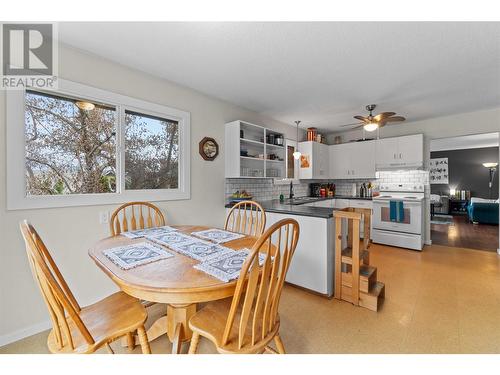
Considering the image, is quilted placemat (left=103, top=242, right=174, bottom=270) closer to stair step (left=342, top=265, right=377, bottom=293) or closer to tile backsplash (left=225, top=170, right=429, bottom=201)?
stair step (left=342, top=265, right=377, bottom=293)

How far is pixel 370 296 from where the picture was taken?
208 cm

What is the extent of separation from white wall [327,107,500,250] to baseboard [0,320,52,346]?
550 centimetres

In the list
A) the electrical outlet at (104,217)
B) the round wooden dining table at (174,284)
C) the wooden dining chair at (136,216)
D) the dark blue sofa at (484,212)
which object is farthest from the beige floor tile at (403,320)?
the dark blue sofa at (484,212)

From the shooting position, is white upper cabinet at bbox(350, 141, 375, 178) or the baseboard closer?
the baseboard

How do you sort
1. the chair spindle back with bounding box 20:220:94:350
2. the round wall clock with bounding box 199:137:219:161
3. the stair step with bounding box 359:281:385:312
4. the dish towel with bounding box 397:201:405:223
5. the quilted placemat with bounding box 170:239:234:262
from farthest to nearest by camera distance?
the dish towel with bounding box 397:201:405:223 < the round wall clock with bounding box 199:137:219:161 < the stair step with bounding box 359:281:385:312 < the quilted placemat with bounding box 170:239:234:262 < the chair spindle back with bounding box 20:220:94:350

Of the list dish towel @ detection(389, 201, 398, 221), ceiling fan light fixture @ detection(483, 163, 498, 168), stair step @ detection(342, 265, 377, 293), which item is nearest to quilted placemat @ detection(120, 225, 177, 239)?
stair step @ detection(342, 265, 377, 293)

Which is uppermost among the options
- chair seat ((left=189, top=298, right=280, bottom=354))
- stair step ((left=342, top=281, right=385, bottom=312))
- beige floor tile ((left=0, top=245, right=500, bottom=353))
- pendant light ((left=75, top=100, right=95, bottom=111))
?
pendant light ((left=75, top=100, right=95, bottom=111))

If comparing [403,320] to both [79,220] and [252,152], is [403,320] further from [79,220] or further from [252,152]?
[79,220]

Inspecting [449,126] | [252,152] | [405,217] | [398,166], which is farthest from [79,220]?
[449,126]

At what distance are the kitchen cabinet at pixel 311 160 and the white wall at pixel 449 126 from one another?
129 centimetres

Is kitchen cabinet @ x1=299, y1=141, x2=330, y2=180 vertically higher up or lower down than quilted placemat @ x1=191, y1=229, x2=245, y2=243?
higher up

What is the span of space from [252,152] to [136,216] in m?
2.08

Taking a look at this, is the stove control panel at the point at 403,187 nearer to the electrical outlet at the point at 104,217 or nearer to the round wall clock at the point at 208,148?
the round wall clock at the point at 208,148

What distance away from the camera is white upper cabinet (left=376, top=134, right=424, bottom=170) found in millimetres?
4023
